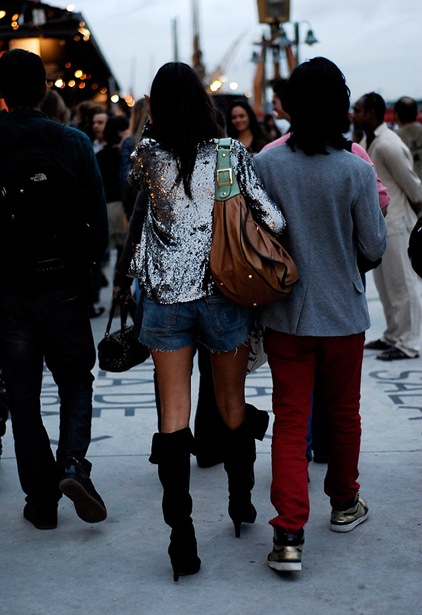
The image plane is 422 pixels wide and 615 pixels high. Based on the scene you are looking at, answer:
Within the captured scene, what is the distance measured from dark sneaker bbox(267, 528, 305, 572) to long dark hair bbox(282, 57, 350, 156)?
1.41 meters

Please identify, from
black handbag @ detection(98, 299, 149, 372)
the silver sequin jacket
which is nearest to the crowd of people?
the silver sequin jacket

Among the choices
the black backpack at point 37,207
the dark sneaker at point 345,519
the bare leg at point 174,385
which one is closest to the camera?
the bare leg at point 174,385

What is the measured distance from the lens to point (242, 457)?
411cm

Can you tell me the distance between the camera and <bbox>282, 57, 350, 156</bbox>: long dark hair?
377 centimetres

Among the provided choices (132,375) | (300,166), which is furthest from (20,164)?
(132,375)

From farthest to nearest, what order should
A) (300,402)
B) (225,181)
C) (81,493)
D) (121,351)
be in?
1. (121,351)
2. (81,493)
3. (300,402)
4. (225,181)

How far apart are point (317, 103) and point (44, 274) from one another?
1.26 m

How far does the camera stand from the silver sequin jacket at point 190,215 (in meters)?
3.72

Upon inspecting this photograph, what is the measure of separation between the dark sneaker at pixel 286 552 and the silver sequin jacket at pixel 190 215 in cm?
94

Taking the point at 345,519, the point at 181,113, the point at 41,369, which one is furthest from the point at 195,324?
the point at 345,519

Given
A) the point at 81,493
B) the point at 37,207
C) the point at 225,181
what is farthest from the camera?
the point at 81,493

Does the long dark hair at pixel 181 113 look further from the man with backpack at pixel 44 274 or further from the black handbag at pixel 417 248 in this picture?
the black handbag at pixel 417 248

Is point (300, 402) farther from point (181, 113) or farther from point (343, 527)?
point (181, 113)

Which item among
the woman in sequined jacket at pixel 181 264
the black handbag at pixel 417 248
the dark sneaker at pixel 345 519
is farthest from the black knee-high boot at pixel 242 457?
the black handbag at pixel 417 248
